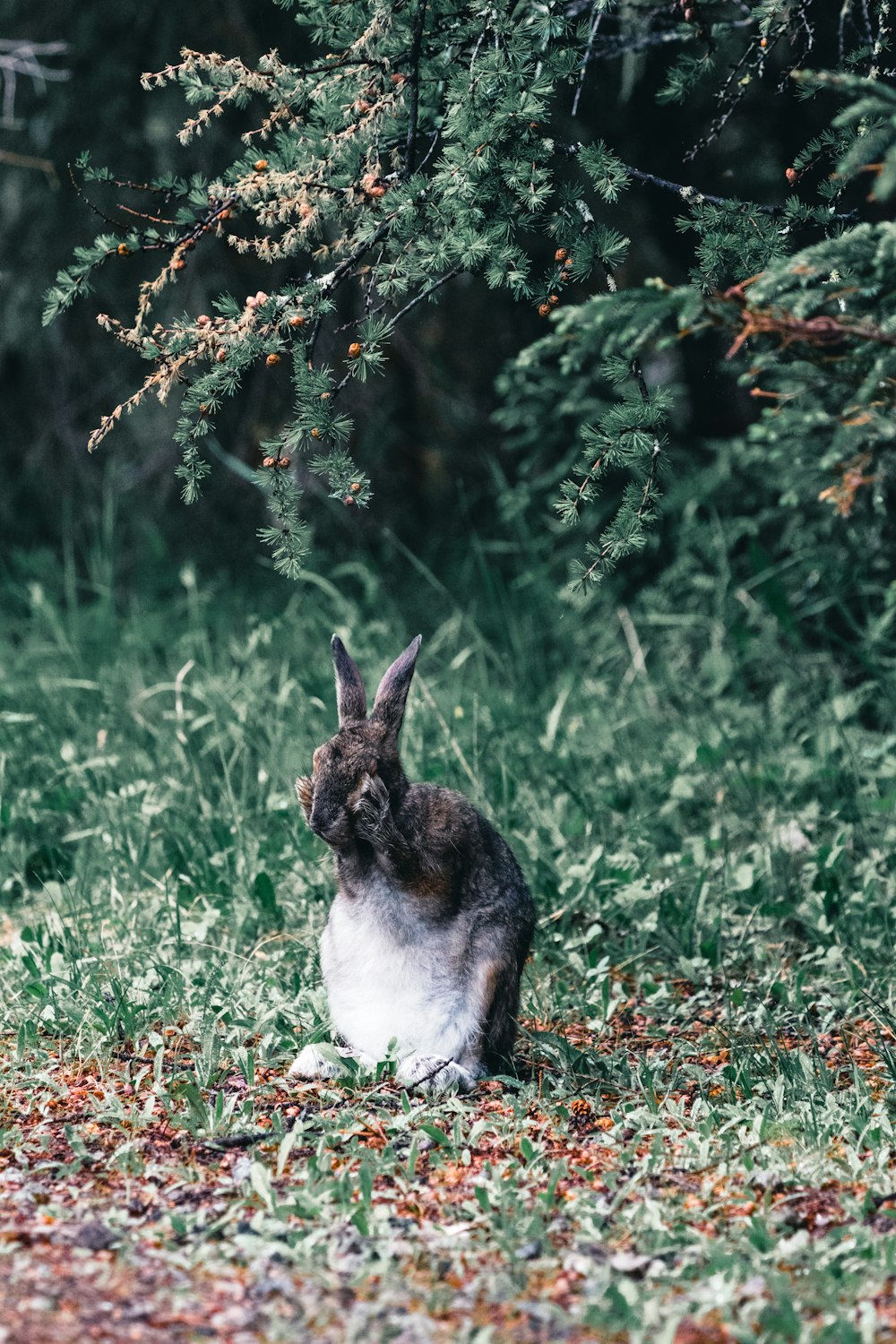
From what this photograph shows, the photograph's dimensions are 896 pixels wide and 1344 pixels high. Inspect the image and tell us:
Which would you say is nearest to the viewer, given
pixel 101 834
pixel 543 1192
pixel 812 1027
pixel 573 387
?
pixel 543 1192

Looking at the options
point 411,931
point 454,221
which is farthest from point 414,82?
point 411,931

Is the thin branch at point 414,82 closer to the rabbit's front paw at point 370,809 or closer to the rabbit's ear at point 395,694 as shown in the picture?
the rabbit's ear at point 395,694

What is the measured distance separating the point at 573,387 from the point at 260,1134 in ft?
13.4

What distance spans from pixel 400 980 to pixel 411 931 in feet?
0.41

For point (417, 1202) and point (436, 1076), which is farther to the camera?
point (436, 1076)

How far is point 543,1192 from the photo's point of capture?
9.70 ft

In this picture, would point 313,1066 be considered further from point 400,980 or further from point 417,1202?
point 417,1202

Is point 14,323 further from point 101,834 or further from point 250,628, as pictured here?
point 101,834

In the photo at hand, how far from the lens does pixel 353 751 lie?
332 centimetres

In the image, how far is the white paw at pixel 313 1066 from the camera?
11.5 ft

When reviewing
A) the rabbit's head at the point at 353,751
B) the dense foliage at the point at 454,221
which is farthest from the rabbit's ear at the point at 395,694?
the dense foliage at the point at 454,221

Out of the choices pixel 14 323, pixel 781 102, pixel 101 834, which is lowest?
pixel 101 834

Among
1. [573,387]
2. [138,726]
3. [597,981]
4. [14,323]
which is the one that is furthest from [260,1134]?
[14,323]

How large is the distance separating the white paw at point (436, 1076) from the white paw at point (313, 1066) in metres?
0.17
